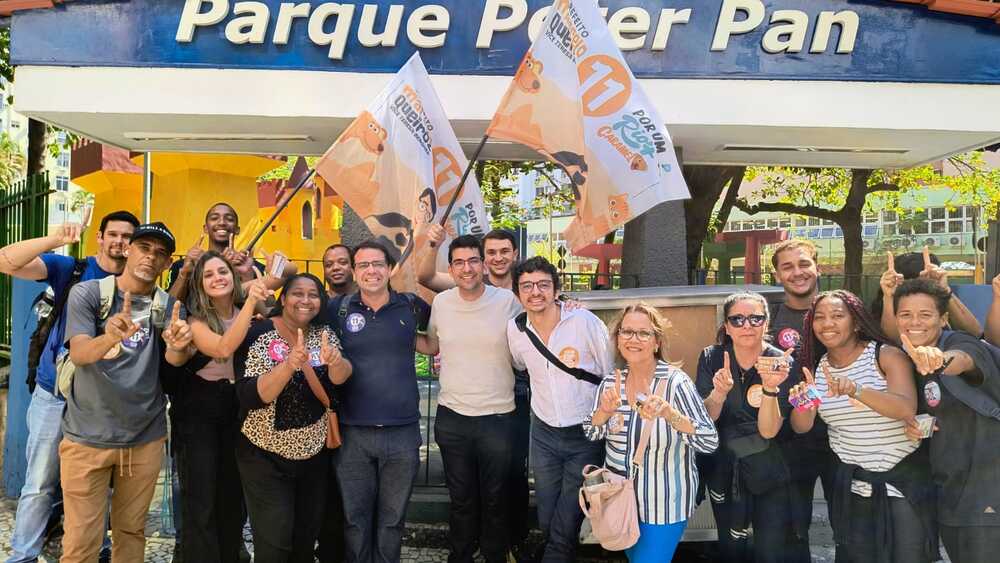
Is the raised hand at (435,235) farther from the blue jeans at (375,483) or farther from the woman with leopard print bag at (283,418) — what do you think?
the blue jeans at (375,483)

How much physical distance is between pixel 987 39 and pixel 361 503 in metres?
6.15

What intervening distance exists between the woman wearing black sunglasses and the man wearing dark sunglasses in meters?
0.10

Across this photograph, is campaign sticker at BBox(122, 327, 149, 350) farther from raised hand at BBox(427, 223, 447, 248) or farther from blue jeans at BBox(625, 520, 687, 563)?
blue jeans at BBox(625, 520, 687, 563)

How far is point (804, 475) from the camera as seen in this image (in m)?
3.62

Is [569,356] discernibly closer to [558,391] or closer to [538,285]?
[558,391]

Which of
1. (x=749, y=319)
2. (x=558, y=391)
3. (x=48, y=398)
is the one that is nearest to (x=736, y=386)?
(x=749, y=319)

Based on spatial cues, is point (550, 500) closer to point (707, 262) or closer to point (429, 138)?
point (429, 138)

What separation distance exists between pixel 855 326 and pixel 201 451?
329cm

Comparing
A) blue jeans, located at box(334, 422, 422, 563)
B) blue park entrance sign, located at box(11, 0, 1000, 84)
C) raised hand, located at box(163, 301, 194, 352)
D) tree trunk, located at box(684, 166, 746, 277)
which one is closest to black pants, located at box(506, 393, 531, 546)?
blue jeans, located at box(334, 422, 422, 563)

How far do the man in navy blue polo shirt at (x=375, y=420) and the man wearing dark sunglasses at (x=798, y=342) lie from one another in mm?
1922

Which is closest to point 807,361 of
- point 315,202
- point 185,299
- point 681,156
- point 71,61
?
point 185,299

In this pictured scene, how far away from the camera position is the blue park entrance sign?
5980 millimetres

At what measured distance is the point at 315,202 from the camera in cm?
Result: 1959

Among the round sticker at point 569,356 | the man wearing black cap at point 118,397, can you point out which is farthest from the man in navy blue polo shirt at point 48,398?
the round sticker at point 569,356
